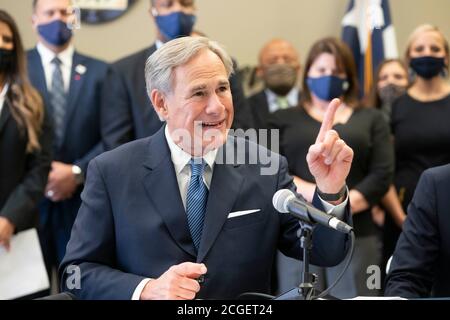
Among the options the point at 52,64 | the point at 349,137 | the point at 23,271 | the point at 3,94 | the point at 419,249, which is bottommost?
the point at 23,271

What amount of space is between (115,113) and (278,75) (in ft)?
6.22

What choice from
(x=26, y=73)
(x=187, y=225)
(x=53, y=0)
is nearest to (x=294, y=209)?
(x=187, y=225)

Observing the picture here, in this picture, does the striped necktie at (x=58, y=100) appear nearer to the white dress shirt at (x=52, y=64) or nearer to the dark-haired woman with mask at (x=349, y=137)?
the white dress shirt at (x=52, y=64)

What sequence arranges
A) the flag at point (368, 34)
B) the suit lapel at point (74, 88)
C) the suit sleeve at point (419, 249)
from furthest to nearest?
the flag at point (368, 34) < the suit lapel at point (74, 88) < the suit sleeve at point (419, 249)

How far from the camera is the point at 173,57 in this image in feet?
7.13

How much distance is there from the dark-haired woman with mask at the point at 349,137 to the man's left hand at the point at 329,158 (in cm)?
110

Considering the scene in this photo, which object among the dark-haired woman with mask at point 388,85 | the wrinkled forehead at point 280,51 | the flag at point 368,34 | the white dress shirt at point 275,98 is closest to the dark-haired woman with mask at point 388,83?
the dark-haired woman with mask at point 388,85

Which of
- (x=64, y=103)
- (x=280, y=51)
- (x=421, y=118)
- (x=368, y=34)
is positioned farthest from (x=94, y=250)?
(x=368, y=34)

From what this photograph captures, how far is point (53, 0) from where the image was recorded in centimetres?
358

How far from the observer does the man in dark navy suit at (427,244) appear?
234 centimetres

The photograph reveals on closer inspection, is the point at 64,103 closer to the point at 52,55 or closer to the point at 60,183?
the point at 52,55

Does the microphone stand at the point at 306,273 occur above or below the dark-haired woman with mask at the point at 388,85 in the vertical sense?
below

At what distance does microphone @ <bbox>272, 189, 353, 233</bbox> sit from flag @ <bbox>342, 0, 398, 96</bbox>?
9.79 ft
